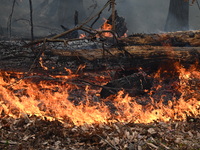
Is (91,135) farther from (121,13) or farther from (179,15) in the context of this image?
(121,13)

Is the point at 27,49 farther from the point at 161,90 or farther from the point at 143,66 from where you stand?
the point at 161,90

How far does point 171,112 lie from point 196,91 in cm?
101

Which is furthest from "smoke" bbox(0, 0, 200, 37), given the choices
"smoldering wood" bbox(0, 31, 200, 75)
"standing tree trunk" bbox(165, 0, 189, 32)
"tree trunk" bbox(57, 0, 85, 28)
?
"smoldering wood" bbox(0, 31, 200, 75)

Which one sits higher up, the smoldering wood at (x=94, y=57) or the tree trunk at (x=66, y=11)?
the tree trunk at (x=66, y=11)

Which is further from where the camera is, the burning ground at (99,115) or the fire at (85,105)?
the fire at (85,105)

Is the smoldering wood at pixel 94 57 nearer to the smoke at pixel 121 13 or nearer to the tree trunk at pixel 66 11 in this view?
the tree trunk at pixel 66 11

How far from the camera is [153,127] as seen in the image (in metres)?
3.23

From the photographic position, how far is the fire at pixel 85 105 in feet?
11.3

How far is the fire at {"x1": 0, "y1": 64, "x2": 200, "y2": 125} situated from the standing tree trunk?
33.1ft

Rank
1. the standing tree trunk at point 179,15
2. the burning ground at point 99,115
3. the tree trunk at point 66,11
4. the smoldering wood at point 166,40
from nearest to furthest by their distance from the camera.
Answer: the burning ground at point 99,115 < the smoldering wood at point 166,40 < the standing tree trunk at point 179,15 < the tree trunk at point 66,11

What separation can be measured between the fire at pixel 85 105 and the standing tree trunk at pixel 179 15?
10097mm

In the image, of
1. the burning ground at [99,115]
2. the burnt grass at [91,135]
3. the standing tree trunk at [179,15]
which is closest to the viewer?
the burnt grass at [91,135]

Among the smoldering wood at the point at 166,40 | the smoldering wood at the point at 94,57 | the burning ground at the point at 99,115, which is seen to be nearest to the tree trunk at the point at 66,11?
the smoldering wood at the point at 166,40

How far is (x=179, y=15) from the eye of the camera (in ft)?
45.4
